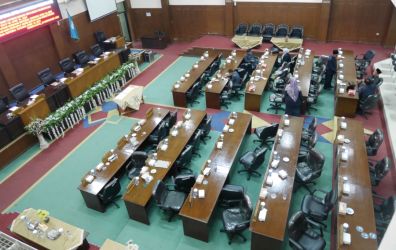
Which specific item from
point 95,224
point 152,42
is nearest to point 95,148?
point 95,224

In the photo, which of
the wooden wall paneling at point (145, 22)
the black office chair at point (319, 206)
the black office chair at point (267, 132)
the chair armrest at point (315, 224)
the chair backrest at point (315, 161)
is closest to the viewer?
the chair armrest at point (315, 224)

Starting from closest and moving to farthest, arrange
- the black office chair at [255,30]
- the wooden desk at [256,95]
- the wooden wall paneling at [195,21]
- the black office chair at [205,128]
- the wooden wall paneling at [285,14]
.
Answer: the black office chair at [205,128] < the wooden desk at [256,95] < the wooden wall paneling at [285,14] < the black office chair at [255,30] < the wooden wall paneling at [195,21]

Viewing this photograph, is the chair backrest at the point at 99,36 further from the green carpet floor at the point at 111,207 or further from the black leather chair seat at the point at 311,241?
the black leather chair seat at the point at 311,241

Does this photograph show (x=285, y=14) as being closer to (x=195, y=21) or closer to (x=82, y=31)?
(x=195, y=21)

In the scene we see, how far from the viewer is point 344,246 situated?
17.6ft

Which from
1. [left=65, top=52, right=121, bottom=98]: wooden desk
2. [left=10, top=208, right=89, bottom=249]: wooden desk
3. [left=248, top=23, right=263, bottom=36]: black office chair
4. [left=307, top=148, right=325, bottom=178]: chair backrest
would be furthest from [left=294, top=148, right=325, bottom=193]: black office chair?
[left=248, top=23, right=263, bottom=36]: black office chair

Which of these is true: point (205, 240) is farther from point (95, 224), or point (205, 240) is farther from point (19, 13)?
point (19, 13)

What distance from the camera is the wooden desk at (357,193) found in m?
5.49

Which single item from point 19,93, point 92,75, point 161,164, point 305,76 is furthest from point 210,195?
point 92,75

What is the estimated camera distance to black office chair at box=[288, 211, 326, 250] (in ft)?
19.1

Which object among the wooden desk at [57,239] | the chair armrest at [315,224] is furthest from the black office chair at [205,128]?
the wooden desk at [57,239]

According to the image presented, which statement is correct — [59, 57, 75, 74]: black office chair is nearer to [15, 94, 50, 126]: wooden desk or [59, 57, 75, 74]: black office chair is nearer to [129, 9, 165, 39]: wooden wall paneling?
[15, 94, 50, 126]: wooden desk

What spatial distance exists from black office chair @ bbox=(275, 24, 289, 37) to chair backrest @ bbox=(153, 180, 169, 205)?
1226cm

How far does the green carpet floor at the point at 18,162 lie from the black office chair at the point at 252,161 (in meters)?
7.19
